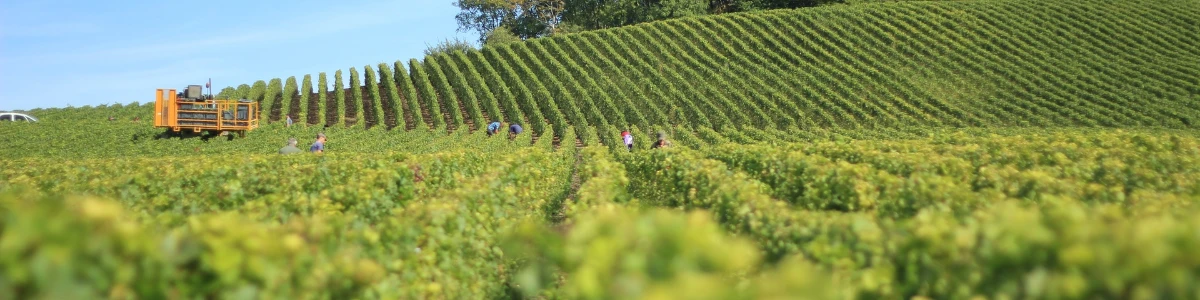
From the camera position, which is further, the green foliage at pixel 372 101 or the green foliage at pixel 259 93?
the green foliage at pixel 259 93

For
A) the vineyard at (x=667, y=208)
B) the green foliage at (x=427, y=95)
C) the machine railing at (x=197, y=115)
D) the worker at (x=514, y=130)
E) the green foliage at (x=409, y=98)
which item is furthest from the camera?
the green foliage at (x=409, y=98)

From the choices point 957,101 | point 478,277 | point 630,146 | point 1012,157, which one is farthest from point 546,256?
point 957,101

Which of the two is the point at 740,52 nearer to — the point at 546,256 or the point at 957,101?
the point at 957,101

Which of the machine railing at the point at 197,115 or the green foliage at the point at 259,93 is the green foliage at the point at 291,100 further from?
the machine railing at the point at 197,115

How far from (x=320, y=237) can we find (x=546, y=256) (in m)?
1.30

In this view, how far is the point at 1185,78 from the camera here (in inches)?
1423

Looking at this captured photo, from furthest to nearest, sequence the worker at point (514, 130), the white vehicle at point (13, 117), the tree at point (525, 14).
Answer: the tree at point (525, 14)
the white vehicle at point (13, 117)
the worker at point (514, 130)

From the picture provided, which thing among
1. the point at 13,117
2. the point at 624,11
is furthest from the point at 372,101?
the point at 624,11

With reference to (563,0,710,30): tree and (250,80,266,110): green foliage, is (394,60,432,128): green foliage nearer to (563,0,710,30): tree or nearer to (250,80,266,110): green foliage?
(250,80,266,110): green foliage

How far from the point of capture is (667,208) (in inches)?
411

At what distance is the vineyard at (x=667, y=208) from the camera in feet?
9.22

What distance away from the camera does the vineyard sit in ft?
9.22

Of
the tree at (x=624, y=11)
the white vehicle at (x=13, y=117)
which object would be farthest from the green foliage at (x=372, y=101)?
the tree at (x=624, y=11)

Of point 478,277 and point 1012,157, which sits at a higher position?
point 1012,157
